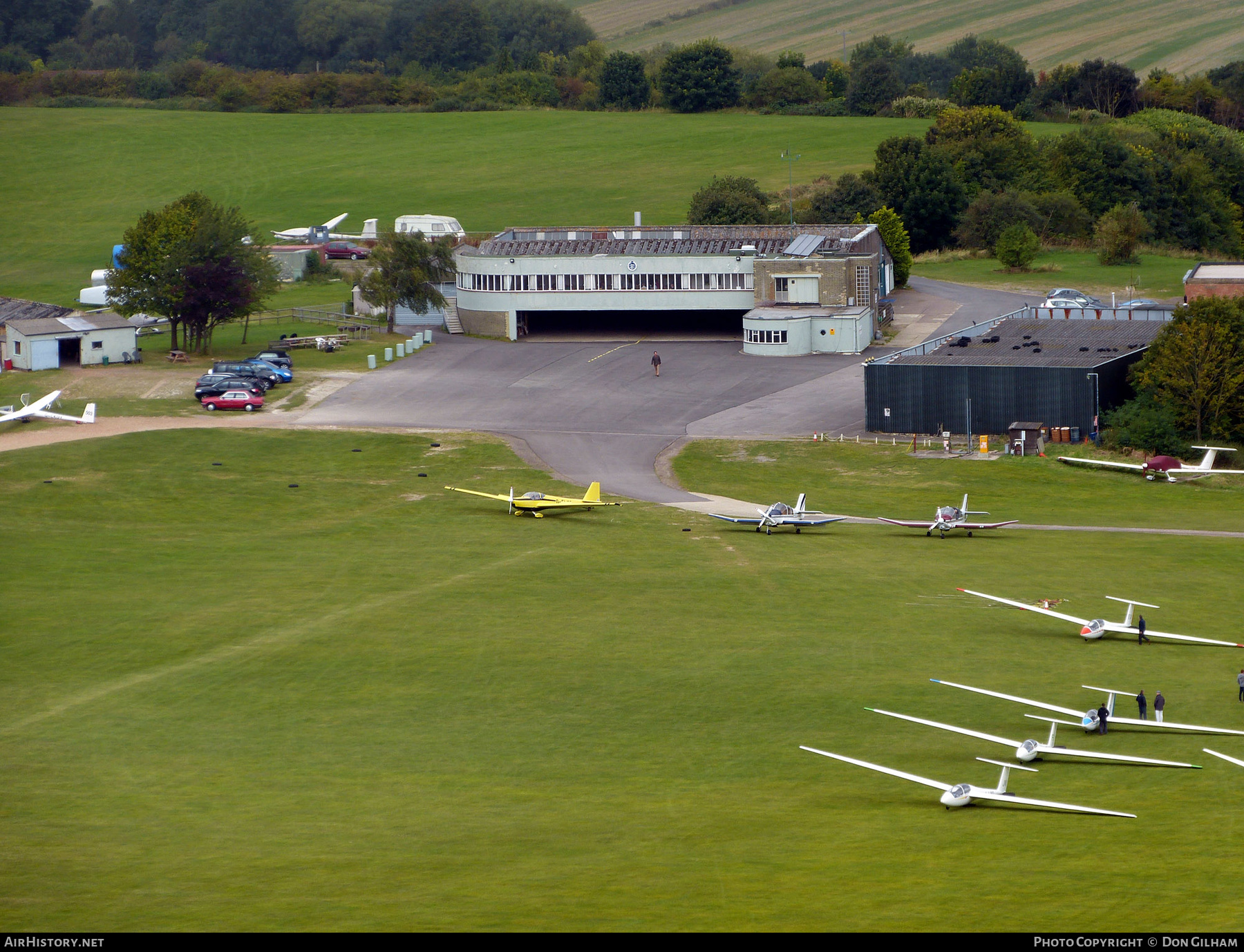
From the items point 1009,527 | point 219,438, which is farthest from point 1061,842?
point 219,438

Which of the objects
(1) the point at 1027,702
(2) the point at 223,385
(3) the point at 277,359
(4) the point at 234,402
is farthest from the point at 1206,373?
(3) the point at 277,359

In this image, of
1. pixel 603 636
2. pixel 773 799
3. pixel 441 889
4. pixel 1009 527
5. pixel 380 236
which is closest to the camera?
pixel 441 889

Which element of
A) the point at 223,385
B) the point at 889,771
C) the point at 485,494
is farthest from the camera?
the point at 223,385

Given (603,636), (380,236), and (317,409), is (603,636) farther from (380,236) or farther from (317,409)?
(380,236)

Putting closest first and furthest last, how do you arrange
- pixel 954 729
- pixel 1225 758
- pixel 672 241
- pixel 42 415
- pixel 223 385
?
pixel 1225 758
pixel 954 729
pixel 42 415
pixel 223 385
pixel 672 241

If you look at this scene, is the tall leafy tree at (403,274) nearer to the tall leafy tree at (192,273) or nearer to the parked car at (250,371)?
the tall leafy tree at (192,273)

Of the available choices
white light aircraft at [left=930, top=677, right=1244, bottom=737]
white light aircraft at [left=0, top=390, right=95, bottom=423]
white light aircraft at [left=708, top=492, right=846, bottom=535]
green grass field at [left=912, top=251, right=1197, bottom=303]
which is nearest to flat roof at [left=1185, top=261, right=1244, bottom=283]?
green grass field at [left=912, top=251, right=1197, bottom=303]

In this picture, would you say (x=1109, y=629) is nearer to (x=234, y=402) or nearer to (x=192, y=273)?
(x=234, y=402)
